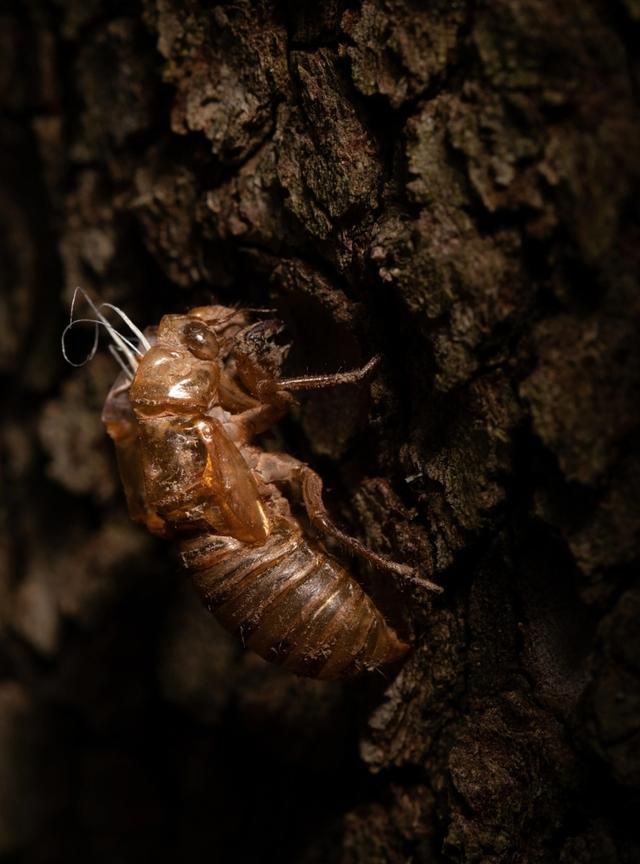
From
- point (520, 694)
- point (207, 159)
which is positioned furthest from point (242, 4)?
point (520, 694)

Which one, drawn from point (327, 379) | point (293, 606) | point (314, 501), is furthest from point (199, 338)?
point (293, 606)

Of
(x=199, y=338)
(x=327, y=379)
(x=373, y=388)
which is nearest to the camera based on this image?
(x=373, y=388)

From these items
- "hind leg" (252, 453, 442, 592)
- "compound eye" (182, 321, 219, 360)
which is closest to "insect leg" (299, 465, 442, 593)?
"hind leg" (252, 453, 442, 592)

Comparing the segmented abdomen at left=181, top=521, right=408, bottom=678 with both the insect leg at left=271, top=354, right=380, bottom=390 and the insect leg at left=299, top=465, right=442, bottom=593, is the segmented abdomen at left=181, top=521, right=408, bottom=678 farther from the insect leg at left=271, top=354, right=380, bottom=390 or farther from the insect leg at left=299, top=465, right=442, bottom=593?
the insect leg at left=271, top=354, right=380, bottom=390

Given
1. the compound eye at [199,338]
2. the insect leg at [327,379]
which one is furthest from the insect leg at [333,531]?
the compound eye at [199,338]

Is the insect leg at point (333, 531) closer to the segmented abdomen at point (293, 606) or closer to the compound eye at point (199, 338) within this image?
the segmented abdomen at point (293, 606)

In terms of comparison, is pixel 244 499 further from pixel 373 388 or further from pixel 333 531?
pixel 373 388

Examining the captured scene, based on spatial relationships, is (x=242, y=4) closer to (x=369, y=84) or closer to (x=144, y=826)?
(x=369, y=84)
